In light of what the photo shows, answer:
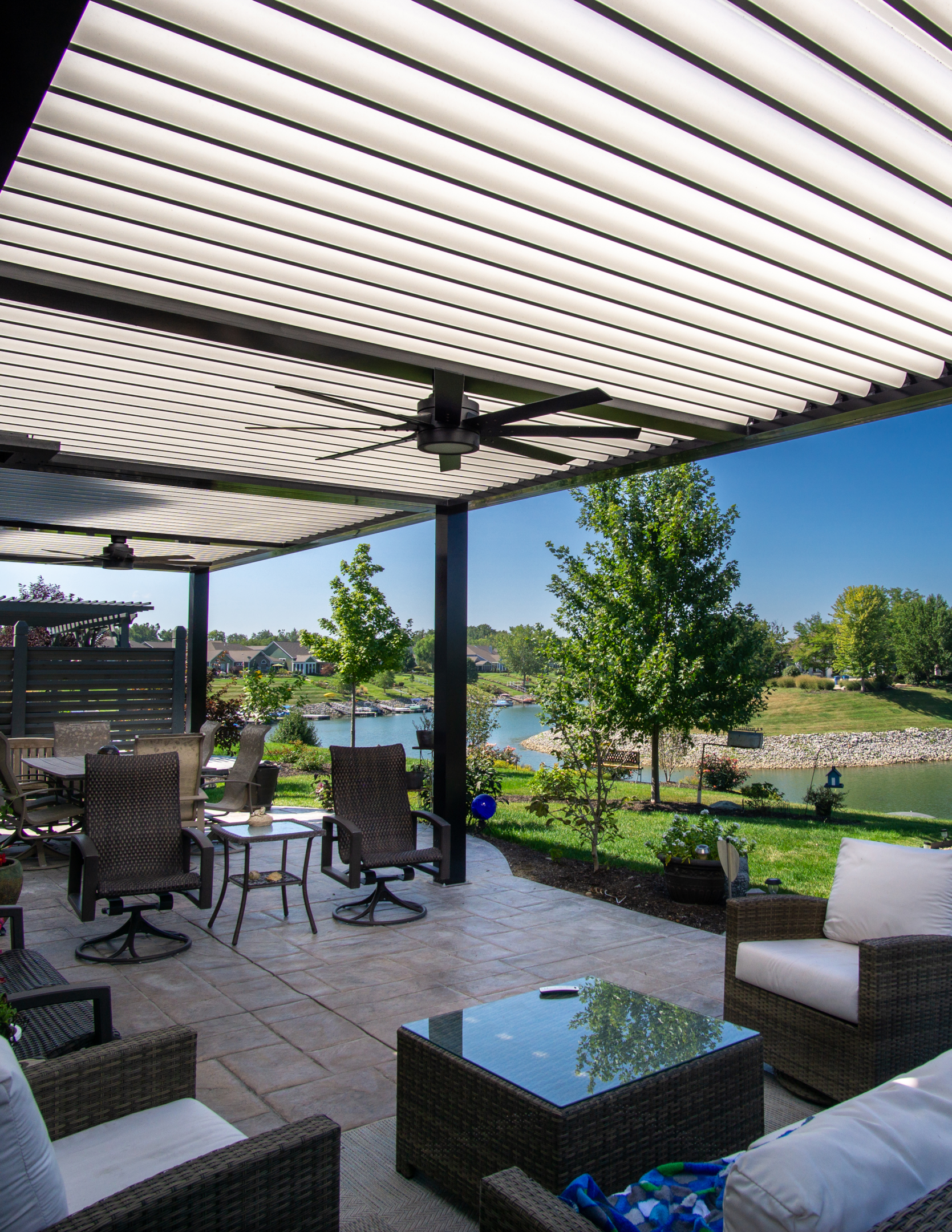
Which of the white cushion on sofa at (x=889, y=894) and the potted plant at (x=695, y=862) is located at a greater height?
the white cushion on sofa at (x=889, y=894)

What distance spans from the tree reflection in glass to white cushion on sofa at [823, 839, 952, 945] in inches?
37.7

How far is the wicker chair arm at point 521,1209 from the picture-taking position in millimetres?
1553

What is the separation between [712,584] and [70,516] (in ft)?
30.9

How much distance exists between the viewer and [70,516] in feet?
27.9

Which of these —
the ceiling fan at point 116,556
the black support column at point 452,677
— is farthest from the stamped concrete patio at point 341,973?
the ceiling fan at point 116,556

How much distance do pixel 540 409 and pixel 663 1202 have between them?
2578 millimetres

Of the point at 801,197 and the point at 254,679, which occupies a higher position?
the point at 801,197

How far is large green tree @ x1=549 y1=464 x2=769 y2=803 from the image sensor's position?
13.1 m

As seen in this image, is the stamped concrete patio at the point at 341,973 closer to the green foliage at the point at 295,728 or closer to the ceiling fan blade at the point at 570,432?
the ceiling fan blade at the point at 570,432

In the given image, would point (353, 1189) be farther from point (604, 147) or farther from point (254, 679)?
point (254, 679)

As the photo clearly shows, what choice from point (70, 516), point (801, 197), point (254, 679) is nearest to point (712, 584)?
point (254, 679)

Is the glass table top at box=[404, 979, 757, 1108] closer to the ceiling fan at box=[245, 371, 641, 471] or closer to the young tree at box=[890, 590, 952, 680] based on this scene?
the ceiling fan at box=[245, 371, 641, 471]

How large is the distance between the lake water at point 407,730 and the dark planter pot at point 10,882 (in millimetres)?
6688

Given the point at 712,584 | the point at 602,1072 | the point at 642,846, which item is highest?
the point at 712,584
